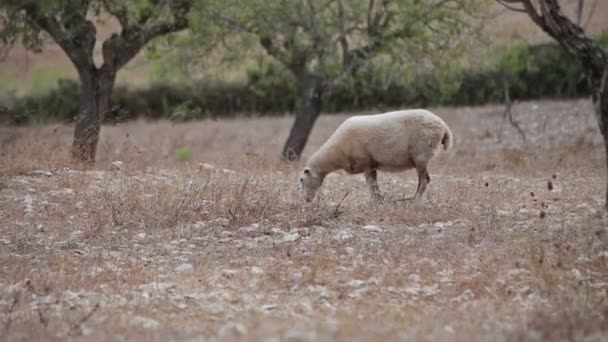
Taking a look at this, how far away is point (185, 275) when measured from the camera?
8891mm

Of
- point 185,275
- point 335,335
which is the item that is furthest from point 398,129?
point 335,335

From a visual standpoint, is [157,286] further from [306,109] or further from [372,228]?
[306,109]

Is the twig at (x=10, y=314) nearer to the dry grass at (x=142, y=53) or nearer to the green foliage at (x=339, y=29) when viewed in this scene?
the dry grass at (x=142, y=53)

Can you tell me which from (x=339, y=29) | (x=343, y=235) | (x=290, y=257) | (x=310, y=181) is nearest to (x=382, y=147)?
(x=310, y=181)

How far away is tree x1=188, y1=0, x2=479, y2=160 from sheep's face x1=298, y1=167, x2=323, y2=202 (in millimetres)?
4799

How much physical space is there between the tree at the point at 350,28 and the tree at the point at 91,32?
3.64 ft

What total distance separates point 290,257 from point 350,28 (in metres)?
10.8

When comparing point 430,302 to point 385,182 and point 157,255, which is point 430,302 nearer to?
point 157,255

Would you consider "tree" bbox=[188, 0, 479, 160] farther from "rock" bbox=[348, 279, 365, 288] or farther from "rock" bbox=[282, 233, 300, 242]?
"rock" bbox=[348, 279, 365, 288]

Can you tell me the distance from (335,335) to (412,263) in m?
3.02

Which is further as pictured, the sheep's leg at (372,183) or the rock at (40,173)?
the rock at (40,173)

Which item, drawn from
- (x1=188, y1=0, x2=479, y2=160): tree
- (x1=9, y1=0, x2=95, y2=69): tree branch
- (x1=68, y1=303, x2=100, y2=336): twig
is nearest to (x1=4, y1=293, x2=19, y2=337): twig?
(x1=68, y1=303, x2=100, y2=336): twig

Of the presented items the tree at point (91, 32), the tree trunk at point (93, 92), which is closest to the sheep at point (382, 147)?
the tree at point (91, 32)

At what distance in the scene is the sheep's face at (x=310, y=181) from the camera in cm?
1357
